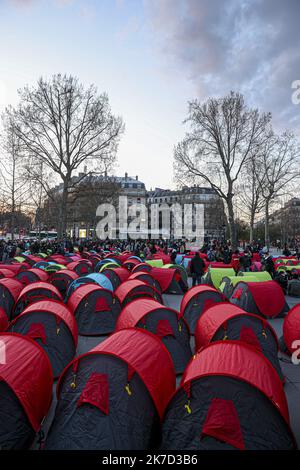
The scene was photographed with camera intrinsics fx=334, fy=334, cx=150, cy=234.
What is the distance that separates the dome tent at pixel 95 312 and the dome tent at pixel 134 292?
82cm

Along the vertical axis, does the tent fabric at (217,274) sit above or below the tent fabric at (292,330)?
above

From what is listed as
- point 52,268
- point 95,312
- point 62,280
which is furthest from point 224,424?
point 52,268

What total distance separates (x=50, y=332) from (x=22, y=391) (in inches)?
94.8

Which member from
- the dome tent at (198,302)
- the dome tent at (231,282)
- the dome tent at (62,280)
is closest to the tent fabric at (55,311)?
the dome tent at (198,302)

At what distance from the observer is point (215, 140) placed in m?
29.8

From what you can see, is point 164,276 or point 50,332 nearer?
point 50,332

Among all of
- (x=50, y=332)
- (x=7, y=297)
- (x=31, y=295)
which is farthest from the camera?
(x=7, y=297)

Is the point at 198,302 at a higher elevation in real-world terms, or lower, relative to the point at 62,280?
lower

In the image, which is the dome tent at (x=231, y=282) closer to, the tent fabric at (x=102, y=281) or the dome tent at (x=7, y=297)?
the tent fabric at (x=102, y=281)

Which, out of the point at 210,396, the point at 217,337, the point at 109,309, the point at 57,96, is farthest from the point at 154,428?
the point at 57,96

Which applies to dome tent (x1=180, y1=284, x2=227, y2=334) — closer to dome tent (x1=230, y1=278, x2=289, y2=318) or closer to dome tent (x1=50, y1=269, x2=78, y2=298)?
dome tent (x1=230, y1=278, x2=289, y2=318)

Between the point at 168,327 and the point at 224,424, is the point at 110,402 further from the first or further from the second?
the point at 168,327

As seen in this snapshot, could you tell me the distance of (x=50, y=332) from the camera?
21.3ft

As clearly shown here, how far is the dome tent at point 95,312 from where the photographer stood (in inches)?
349
